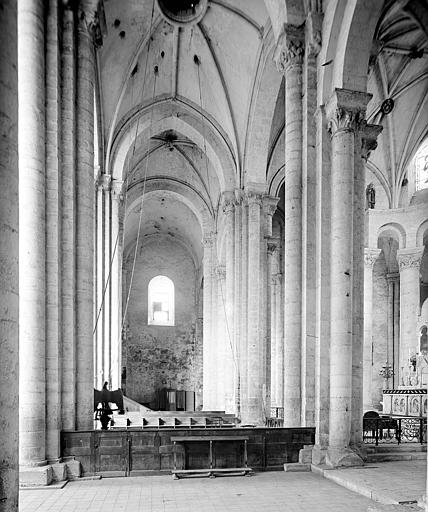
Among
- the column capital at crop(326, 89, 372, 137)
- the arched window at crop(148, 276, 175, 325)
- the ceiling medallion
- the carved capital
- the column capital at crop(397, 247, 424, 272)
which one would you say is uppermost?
the ceiling medallion

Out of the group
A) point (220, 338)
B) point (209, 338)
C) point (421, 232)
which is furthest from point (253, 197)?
point (209, 338)

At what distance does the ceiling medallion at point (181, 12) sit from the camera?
17.6m

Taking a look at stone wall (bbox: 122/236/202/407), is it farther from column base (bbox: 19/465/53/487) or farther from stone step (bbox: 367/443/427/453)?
column base (bbox: 19/465/53/487)

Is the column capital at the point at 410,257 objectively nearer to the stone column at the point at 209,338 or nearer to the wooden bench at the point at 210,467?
the stone column at the point at 209,338

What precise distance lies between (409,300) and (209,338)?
9744 millimetres

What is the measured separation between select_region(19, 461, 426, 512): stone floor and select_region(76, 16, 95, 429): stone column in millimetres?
1771

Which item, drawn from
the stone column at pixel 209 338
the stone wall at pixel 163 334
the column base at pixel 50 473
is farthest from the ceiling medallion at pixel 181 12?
the stone wall at pixel 163 334

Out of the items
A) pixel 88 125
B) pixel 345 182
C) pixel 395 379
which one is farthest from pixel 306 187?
pixel 395 379

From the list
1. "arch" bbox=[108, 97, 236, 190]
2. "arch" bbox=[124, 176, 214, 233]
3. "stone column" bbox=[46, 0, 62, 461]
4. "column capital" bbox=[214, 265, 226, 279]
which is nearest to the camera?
"stone column" bbox=[46, 0, 62, 461]

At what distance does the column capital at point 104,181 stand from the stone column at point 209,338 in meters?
7.87

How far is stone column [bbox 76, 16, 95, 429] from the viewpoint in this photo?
1080 cm

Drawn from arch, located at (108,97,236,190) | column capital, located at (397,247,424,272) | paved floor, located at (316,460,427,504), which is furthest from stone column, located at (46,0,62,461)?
column capital, located at (397,247,424,272)

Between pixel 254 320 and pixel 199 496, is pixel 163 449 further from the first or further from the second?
pixel 254 320

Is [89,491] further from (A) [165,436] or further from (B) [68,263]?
(B) [68,263]
